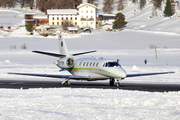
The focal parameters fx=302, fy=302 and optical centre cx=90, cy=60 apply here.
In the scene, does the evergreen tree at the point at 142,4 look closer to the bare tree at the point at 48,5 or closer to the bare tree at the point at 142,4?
the bare tree at the point at 142,4

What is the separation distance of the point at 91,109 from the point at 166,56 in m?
55.6

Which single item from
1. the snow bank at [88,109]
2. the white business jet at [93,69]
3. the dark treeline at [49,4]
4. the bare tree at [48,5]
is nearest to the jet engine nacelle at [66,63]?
the white business jet at [93,69]

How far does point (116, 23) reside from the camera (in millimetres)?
123438

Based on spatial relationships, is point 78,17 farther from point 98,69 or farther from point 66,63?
point 98,69

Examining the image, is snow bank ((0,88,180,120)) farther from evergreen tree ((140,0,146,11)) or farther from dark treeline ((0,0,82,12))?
dark treeline ((0,0,82,12))

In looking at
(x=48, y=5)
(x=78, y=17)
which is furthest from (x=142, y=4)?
(x=48, y=5)

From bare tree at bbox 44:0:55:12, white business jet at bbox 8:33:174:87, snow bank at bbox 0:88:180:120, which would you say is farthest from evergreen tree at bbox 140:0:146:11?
snow bank at bbox 0:88:180:120

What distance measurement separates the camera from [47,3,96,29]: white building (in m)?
127

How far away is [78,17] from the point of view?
129125 mm

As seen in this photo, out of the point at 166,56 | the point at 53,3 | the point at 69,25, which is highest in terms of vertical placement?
the point at 53,3

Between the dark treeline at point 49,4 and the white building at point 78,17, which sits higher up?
the dark treeline at point 49,4

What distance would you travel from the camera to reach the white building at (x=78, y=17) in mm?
126875

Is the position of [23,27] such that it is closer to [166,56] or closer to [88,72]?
[166,56]

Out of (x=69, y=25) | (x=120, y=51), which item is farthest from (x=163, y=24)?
(x=120, y=51)
